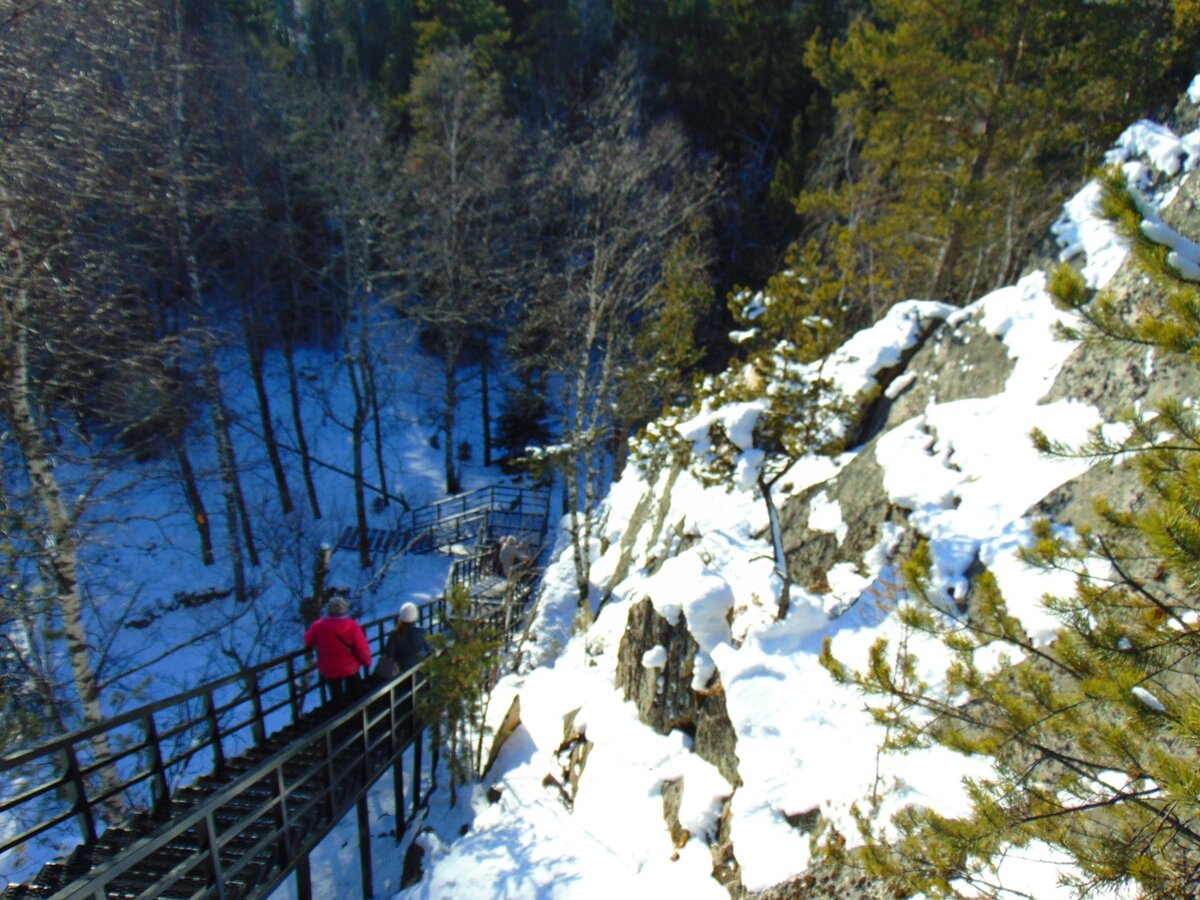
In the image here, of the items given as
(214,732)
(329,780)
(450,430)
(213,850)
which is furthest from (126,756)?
(450,430)

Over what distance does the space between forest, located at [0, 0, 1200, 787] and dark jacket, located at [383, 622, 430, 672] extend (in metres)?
2.84

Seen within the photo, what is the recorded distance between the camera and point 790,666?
6.44 metres

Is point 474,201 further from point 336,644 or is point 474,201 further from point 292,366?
point 336,644

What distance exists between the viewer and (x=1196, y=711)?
2191mm

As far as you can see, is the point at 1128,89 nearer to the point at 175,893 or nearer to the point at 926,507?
the point at 926,507

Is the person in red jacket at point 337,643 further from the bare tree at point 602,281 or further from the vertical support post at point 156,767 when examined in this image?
the bare tree at point 602,281

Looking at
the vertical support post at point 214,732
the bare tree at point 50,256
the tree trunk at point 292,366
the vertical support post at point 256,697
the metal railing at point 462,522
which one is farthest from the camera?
the tree trunk at point 292,366

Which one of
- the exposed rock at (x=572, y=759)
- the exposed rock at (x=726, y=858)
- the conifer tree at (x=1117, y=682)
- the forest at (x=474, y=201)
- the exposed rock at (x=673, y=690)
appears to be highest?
the forest at (x=474, y=201)

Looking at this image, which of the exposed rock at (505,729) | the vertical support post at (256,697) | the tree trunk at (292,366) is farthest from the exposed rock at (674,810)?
the tree trunk at (292,366)

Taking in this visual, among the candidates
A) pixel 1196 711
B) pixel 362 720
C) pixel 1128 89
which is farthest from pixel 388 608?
pixel 1128 89

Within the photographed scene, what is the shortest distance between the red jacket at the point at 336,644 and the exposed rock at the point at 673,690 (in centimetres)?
306

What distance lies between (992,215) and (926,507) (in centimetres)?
635

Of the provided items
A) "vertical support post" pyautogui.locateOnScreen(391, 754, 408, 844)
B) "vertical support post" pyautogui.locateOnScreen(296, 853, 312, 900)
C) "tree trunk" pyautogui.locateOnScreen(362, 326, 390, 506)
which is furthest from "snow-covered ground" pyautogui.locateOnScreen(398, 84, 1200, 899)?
"tree trunk" pyautogui.locateOnScreen(362, 326, 390, 506)

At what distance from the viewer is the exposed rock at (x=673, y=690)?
649cm
